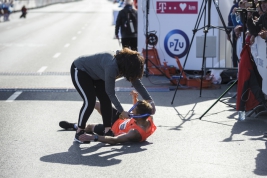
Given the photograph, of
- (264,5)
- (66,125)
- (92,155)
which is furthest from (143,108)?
(264,5)

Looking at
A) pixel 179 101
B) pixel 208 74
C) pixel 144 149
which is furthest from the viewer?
pixel 208 74

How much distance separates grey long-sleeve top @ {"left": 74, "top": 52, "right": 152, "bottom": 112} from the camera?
7.34 metres

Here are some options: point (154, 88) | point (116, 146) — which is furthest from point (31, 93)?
point (116, 146)

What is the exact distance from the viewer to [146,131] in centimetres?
789

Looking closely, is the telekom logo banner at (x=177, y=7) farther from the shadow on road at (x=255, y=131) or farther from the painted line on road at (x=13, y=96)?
the shadow on road at (x=255, y=131)

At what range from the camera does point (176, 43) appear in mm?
15008

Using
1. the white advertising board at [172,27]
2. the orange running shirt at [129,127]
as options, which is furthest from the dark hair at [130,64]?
the white advertising board at [172,27]

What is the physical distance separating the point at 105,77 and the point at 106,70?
0.28 feet

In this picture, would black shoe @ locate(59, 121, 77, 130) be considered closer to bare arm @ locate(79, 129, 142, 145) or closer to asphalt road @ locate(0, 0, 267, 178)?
asphalt road @ locate(0, 0, 267, 178)

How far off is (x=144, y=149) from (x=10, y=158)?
1.60 m

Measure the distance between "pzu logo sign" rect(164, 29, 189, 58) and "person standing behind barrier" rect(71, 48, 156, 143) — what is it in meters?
7.07

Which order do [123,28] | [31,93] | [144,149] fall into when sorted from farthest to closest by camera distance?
[123,28], [31,93], [144,149]

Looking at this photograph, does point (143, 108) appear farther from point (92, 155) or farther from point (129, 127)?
point (92, 155)

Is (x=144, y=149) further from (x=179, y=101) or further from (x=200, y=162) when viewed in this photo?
(x=179, y=101)
